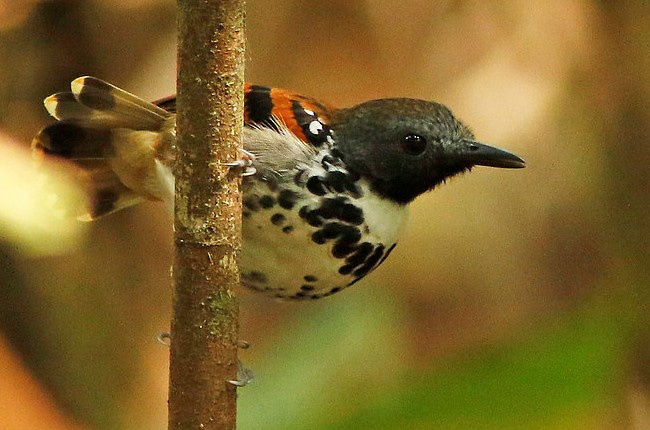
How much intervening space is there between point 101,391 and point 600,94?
2199mm

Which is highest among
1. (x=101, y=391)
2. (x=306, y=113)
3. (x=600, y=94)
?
(x=600, y=94)

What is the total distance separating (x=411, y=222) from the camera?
4.14 metres

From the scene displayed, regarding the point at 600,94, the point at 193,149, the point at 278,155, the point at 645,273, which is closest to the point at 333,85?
the point at 600,94

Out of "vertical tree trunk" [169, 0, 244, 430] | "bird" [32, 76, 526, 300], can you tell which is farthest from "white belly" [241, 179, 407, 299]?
"vertical tree trunk" [169, 0, 244, 430]

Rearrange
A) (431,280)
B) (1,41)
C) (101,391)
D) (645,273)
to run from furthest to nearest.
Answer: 1. (431,280)
2. (101,391)
3. (1,41)
4. (645,273)

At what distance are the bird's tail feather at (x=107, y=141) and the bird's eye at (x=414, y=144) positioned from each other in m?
0.61

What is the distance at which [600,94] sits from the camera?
3717 mm

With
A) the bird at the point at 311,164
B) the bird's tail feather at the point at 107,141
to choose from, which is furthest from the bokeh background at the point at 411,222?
the bird at the point at 311,164

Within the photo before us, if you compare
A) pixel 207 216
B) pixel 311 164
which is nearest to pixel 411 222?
pixel 311 164

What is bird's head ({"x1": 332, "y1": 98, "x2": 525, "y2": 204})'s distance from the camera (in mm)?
2486

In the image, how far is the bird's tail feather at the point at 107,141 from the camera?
258 cm

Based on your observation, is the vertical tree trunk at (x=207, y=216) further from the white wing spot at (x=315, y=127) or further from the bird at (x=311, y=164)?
the white wing spot at (x=315, y=127)

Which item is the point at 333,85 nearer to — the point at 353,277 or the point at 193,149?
the point at 353,277

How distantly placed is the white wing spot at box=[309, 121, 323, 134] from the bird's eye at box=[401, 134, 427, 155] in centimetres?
22
